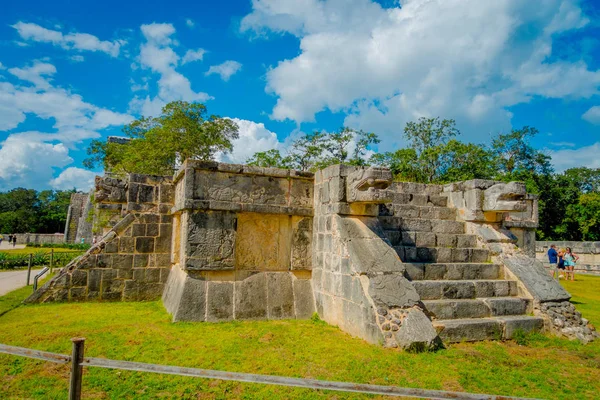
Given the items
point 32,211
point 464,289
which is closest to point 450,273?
point 464,289

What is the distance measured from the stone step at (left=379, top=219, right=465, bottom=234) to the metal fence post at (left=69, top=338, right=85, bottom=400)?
15.8 ft

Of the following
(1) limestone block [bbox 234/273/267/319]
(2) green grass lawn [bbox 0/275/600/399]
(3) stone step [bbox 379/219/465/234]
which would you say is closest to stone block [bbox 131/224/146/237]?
(2) green grass lawn [bbox 0/275/600/399]

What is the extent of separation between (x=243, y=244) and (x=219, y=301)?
0.94 meters

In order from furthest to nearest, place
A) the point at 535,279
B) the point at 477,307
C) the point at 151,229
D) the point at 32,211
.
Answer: the point at 32,211 < the point at 151,229 < the point at 535,279 < the point at 477,307

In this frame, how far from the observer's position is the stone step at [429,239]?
6.24 metres

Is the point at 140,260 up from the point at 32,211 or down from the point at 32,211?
down

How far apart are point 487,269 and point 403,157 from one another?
77.1 feet

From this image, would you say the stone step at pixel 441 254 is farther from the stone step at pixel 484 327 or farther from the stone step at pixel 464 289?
the stone step at pixel 484 327

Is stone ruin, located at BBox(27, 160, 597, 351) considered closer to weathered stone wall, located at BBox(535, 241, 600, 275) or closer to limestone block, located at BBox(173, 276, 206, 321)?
limestone block, located at BBox(173, 276, 206, 321)

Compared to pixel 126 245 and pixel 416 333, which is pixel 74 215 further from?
pixel 416 333

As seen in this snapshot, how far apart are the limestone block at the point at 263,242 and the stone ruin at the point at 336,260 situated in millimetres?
16

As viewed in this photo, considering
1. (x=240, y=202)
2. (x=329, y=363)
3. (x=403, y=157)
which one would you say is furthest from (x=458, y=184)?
(x=403, y=157)

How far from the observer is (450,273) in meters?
5.85

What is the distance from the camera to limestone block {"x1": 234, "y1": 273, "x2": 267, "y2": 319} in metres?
5.78
